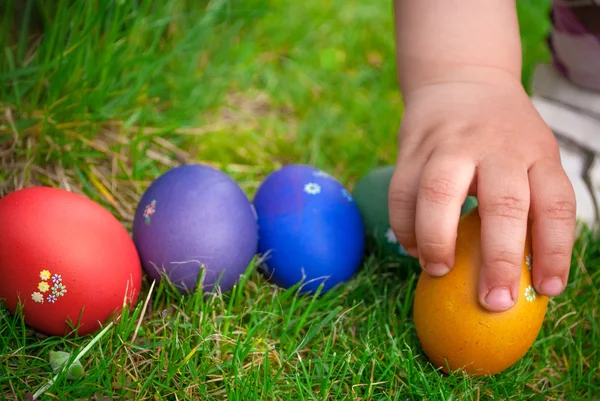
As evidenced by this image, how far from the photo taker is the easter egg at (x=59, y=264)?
1.28 meters

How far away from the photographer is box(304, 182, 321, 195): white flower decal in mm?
1591

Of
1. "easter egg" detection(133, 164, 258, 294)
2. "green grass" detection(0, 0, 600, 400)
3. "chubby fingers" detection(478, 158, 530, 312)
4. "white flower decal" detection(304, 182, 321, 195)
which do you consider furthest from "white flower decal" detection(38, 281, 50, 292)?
"chubby fingers" detection(478, 158, 530, 312)

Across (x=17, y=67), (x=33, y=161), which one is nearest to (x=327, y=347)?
(x=33, y=161)

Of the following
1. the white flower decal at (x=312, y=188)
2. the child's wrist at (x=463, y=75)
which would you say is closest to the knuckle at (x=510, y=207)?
the child's wrist at (x=463, y=75)

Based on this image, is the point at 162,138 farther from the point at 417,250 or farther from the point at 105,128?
the point at 417,250

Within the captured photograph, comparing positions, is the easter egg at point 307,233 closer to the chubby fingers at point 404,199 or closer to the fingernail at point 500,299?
the chubby fingers at point 404,199

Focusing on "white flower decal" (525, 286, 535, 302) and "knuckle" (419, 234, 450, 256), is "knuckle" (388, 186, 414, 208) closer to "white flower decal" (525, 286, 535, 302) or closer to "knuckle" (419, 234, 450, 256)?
"knuckle" (419, 234, 450, 256)

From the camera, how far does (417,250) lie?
1.43 m

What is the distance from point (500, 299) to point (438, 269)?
0.14 m

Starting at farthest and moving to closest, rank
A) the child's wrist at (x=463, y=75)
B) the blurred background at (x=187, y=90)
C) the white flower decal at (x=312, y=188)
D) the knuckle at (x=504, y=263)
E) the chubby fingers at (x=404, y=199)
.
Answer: the blurred background at (x=187, y=90), the white flower decal at (x=312, y=188), the child's wrist at (x=463, y=75), the chubby fingers at (x=404, y=199), the knuckle at (x=504, y=263)

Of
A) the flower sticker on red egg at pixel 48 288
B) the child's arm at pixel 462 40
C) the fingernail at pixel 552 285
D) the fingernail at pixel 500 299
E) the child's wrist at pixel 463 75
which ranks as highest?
the child's arm at pixel 462 40

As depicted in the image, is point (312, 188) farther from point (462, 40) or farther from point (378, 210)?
point (462, 40)

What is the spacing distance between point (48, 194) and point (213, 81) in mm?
1073

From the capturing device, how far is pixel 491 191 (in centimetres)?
127
